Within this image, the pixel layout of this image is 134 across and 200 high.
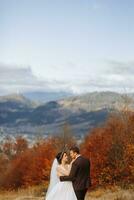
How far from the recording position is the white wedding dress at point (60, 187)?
12797 millimetres

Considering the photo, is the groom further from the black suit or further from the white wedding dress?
the white wedding dress

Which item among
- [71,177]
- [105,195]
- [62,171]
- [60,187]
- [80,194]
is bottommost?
[105,195]

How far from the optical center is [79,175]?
12508 millimetres

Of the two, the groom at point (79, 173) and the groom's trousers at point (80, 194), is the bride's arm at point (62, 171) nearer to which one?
the groom at point (79, 173)

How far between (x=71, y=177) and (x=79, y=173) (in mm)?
226

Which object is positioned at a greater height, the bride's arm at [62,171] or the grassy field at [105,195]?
the bride's arm at [62,171]

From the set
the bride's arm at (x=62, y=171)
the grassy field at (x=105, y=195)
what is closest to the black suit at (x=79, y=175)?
the bride's arm at (x=62, y=171)

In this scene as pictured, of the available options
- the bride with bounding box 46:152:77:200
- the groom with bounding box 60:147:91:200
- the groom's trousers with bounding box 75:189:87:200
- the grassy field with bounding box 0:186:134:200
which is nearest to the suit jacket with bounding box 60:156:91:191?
the groom with bounding box 60:147:91:200

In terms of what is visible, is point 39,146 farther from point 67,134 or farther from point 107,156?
point 107,156

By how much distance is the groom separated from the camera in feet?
40.2

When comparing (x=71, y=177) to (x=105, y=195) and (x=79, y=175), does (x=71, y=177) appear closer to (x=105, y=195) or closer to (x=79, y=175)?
(x=79, y=175)

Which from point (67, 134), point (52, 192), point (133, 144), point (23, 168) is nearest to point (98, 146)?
point (67, 134)

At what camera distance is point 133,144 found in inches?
2132

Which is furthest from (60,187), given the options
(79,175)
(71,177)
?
(79,175)
